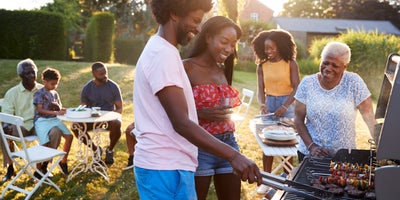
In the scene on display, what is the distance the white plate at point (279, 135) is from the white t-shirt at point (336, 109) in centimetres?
70

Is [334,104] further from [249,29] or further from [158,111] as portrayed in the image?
[249,29]

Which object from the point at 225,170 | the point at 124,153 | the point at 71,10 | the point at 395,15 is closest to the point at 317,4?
the point at 395,15

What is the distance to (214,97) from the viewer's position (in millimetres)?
A: 2844

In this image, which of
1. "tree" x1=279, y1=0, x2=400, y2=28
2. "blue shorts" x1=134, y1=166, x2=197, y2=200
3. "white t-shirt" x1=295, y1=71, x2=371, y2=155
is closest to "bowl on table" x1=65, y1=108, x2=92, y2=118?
"white t-shirt" x1=295, y1=71, x2=371, y2=155

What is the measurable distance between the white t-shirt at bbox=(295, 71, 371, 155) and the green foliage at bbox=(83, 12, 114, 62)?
15552 mm

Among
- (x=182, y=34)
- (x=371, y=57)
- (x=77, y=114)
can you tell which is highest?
(x=182, y=34)

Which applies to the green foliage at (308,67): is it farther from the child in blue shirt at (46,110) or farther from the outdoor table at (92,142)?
the child in blue shirt at (46,110)

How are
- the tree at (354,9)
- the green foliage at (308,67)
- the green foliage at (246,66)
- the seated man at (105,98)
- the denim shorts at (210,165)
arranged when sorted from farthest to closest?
the tree at (354,9), the green foliage at (246,66), the green foliage at (308,67), the seated man at (105,98), the denim shorts at (210,165)

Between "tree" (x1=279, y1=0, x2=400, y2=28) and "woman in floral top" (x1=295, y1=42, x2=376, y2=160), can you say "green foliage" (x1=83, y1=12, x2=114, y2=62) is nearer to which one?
"woman in floral top" (x1=295, y1=42, x2=376, y2=160)

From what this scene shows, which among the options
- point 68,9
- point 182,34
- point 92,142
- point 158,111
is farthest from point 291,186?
point 68,9

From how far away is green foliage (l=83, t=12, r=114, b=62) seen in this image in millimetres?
17828

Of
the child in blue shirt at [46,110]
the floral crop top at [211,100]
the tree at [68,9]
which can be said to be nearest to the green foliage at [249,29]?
the tree at [68,9]

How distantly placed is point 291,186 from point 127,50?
23.0 meters

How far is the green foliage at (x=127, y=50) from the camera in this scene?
2444cm
